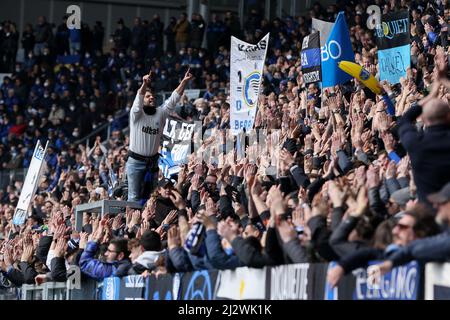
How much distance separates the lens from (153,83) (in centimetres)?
2886

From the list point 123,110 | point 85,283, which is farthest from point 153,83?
point 85,283

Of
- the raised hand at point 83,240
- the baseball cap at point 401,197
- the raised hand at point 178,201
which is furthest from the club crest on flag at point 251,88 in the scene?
the baseball cap at point 401,197

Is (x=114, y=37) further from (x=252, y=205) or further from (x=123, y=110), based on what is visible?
(x=252, y=205)

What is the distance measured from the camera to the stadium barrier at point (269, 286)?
7.52 meters

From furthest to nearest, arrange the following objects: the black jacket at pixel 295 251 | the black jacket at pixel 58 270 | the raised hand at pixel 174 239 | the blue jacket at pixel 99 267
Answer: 1. the black jacket at pixel 58 270
2. the blue jacket at pixel 99 267
3. the raised hand at pixel 174 239
4. the black jacket at pixel 295 251

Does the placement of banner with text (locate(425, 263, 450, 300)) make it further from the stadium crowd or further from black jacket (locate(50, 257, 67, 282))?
black jacket (locate(50, 257, 67, 282))

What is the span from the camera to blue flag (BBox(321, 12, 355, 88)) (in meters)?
16.5

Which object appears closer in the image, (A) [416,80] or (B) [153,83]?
(A) [416,80]

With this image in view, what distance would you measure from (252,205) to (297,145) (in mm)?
3334

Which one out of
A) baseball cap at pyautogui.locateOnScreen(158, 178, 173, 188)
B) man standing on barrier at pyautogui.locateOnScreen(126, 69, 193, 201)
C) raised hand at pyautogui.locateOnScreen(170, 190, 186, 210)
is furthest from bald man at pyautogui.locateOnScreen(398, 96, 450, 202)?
baseball cap at pyautogui.locateOnScreen(158, 178, 173, 188)

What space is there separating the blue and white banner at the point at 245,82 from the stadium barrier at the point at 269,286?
4700mm

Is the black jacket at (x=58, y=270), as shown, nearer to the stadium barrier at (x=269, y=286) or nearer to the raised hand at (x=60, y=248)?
the raised hand at (x=60, y=248)

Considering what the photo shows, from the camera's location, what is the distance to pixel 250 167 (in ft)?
48.1

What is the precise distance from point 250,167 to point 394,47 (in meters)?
2.81
